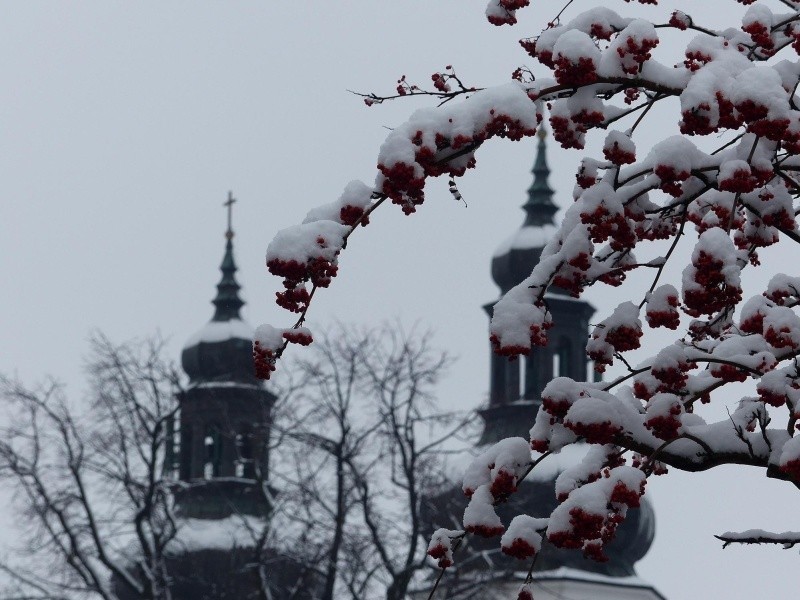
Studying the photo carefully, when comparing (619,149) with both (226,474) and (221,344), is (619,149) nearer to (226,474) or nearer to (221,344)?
(226,474)

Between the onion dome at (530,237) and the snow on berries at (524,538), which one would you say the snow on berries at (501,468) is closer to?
the snow on berries at (524,538)

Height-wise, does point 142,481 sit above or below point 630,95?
above

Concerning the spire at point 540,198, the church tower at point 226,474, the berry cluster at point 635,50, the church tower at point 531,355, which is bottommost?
the berry cluster at point 635,50

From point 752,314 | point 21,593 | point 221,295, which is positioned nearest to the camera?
point 752,314

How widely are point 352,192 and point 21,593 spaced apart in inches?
951

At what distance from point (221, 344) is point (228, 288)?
13.0ft

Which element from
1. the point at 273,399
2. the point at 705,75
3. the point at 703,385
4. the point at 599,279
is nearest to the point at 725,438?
the point at 703,385

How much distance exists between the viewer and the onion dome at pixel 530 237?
46125 mm

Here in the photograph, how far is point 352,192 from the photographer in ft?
20.0

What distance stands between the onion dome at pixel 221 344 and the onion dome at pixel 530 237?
18.0ft

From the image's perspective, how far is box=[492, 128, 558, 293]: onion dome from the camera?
46.1m

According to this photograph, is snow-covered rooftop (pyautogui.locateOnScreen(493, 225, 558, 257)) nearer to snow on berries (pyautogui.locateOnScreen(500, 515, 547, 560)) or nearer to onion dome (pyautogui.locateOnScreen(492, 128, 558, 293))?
onion dome (pyautogui.locateOnScreen(492, 128, 558, 293))

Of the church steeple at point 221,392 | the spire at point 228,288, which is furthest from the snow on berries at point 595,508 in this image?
the spire at point 228,288

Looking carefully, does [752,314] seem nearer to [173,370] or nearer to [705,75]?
[705,75]
